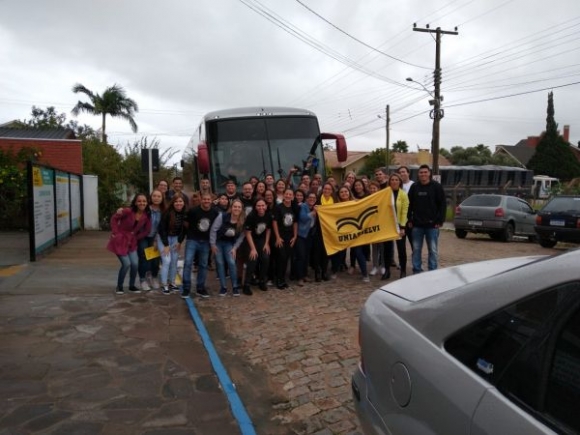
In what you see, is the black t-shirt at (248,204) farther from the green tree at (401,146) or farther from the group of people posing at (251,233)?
the green tree at (401,146)

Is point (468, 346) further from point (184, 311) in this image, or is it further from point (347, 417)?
point (184, 311)

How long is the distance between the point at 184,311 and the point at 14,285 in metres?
3.21

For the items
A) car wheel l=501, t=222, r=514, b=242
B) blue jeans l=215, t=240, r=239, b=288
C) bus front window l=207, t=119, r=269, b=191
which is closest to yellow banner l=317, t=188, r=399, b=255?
blue jeans l=215, t=240, r=239, b=288

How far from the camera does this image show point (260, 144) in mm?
10719

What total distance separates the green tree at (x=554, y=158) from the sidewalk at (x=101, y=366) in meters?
69.6

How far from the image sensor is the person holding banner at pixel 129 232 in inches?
302

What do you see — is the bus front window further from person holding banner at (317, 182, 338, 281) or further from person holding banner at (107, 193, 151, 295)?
person holding banner at (107, 193, 151, 295)

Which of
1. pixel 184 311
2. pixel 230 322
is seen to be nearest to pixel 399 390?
pixel 230 322

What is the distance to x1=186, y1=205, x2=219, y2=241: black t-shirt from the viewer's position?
763cm

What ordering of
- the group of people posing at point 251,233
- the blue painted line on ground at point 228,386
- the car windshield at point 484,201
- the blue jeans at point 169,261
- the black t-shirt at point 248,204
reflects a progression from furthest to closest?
1. the car windshield at point 484,201
2. the black t-shirt at point 248,204
3. the blue jeans at point 169,261
4. the group of people posing at point 251,233
5. the blue painted line on ground at point 228,386

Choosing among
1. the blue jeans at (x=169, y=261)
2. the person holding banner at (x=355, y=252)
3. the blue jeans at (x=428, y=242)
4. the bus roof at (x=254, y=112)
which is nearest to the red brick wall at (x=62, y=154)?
the bus roof at (x=254, y=112)

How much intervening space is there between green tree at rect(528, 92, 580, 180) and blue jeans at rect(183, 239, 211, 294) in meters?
68.9

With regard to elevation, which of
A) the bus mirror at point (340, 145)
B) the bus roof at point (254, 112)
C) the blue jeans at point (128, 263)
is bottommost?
the blue jeans at point (128, 263)

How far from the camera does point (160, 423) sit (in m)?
3.83
